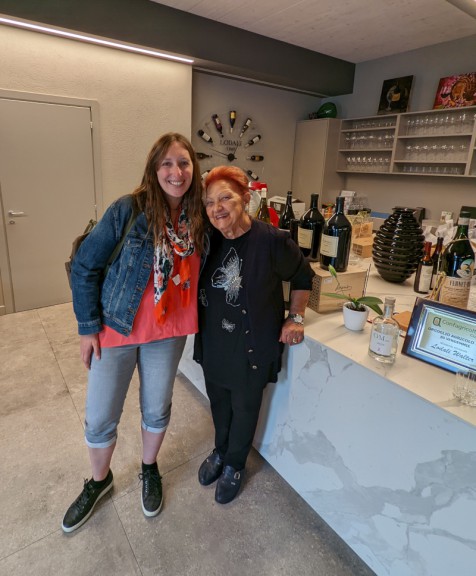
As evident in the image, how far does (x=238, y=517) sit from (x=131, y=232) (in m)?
1.26

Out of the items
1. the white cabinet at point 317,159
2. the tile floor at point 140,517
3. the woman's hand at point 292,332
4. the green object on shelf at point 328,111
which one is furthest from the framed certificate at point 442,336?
the green object on shelf at point 328,111

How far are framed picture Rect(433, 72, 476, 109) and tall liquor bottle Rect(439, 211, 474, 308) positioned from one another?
351 centimetres

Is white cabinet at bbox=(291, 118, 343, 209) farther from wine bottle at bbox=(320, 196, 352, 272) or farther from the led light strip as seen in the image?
wine bottle at bbox=(320, 196, 352, 272)

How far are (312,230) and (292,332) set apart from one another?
544 millimetres

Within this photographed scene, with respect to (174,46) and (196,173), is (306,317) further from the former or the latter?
(174,46)

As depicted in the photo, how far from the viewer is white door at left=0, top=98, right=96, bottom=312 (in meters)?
3.25

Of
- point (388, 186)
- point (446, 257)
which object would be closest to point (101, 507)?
point (446, 257)

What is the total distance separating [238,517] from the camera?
1.54 meters

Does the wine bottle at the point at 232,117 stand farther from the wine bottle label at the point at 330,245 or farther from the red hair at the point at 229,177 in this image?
the red hair at the point at 229,177

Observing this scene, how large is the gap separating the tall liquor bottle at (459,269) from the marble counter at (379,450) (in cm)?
26

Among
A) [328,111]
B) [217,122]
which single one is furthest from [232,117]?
[328,111]

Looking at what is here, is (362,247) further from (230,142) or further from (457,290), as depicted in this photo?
(230,142)

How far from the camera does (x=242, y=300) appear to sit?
4.31 ft

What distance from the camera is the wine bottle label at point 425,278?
5.65 ft
